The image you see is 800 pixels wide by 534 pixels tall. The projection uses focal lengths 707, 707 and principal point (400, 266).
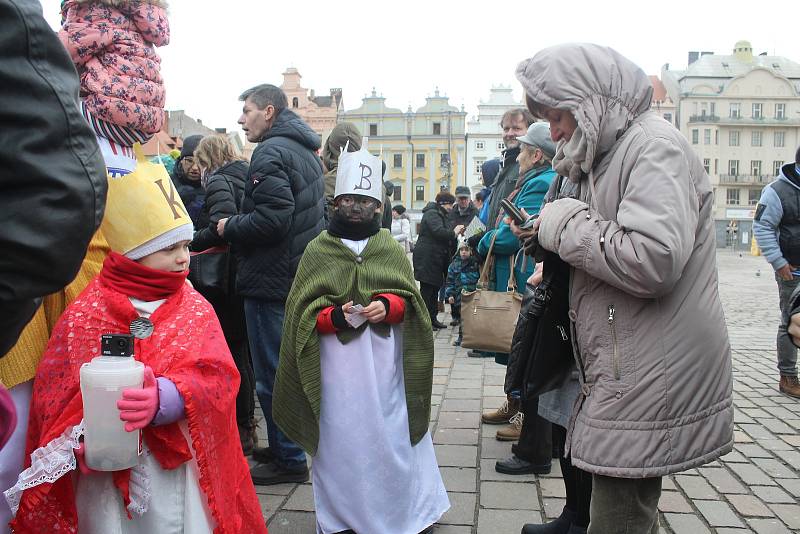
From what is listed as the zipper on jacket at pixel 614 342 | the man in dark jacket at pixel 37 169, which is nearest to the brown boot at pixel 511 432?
Answer: the zipper on jacket at pixel 614 342

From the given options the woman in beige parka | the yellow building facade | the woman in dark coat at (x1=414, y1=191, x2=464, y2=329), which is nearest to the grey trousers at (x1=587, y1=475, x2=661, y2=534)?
the woman in beige parka

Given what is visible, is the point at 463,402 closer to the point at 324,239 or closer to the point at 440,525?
the point at 440,525

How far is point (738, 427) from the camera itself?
18.2 ft

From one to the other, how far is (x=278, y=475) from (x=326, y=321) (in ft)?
4.60

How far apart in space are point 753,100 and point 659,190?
80546 millimetres

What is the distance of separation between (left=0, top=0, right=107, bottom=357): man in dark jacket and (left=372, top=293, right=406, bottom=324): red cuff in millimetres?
2414

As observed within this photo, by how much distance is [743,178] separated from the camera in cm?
7144

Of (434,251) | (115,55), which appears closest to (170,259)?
(115,55)

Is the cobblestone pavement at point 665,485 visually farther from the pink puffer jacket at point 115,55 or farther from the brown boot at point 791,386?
the pink puffer jacket at point 115,55

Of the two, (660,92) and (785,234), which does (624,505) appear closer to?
(785,234)

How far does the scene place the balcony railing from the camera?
70875 millimetres

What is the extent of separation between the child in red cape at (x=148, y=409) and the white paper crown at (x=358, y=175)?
1.09m

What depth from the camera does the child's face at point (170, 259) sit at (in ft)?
8.75

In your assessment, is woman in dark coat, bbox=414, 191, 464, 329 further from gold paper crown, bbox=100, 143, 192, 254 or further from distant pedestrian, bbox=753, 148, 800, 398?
gold paper crown, bbox=100, 143, 192, 254
